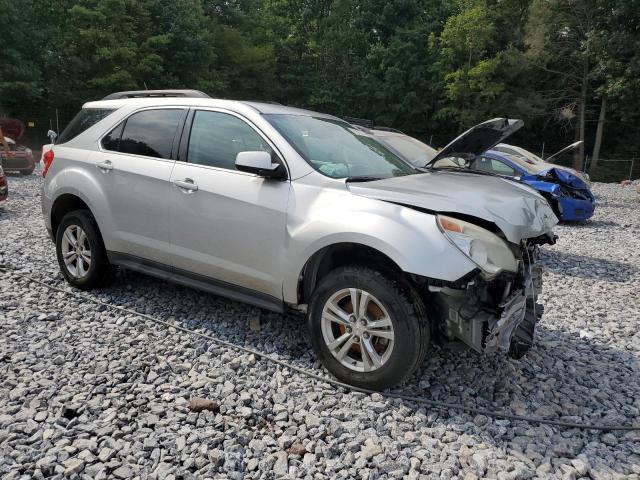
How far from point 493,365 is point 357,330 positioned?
124 cm

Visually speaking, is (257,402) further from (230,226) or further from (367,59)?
(367,59)

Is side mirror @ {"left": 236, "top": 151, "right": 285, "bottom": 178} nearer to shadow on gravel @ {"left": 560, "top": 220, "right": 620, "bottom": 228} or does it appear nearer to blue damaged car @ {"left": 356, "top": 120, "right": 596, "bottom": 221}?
blue damaged car @ {"left": 356, "top": 120, "right": 596, "bottom": 221}

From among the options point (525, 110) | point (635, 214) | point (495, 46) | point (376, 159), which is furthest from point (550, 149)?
point (376, 159)

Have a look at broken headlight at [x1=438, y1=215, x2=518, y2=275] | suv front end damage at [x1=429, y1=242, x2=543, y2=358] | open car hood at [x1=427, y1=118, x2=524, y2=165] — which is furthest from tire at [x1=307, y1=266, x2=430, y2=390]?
open car hood at [x1=427, y1=118, x2=524, y2=165]

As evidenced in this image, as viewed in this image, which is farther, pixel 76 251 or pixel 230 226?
pixel 76 251

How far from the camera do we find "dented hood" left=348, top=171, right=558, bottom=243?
3.14 meters

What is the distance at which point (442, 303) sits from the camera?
3086mm

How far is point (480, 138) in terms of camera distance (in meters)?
5.20

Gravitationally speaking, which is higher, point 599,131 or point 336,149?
point 599,131

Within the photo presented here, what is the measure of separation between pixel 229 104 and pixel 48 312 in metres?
2.40

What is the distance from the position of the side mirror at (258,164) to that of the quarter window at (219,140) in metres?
0.24

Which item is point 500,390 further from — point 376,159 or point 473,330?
point 376,159

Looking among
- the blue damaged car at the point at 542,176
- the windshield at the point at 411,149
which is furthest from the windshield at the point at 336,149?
the blue damaged car at the point at 542,176

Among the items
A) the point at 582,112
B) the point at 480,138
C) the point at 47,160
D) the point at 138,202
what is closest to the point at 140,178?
the point at 138,202
